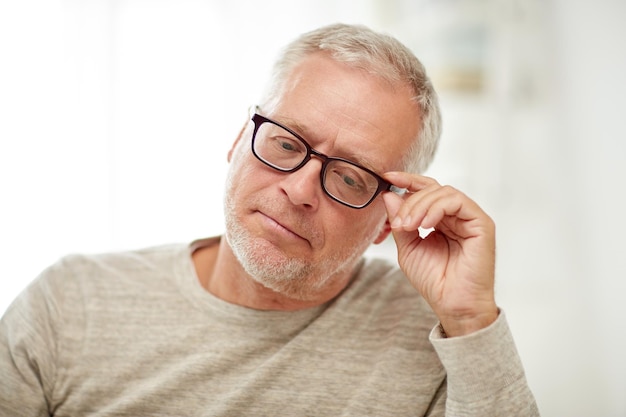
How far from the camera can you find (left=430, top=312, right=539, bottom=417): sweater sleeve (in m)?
1.17

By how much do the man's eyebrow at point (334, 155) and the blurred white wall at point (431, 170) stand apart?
2.75 ft

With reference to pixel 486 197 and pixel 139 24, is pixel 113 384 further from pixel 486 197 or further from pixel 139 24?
pixel 486 197

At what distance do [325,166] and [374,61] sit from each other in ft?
0.99

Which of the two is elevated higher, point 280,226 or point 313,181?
point 313,181

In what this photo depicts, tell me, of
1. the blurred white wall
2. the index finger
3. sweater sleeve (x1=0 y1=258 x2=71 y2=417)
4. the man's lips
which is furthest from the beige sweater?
the blurred white wall

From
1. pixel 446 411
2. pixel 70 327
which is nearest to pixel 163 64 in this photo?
pixel 70 327

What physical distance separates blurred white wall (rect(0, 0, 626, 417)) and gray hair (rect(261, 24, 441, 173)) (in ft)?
2.31

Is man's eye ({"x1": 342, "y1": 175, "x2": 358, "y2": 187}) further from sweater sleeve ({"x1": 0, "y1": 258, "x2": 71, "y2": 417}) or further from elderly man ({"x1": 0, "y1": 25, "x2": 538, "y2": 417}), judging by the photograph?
sweater sleeve ({"x1": 0, "y1": 258, "x2": 71, "y2": 417})

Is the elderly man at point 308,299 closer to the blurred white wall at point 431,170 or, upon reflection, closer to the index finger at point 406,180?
the index finger at point 406,180

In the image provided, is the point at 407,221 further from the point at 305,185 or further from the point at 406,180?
the point at 305,185

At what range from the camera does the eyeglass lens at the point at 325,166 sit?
131 centimetres

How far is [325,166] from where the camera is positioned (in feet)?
4.22

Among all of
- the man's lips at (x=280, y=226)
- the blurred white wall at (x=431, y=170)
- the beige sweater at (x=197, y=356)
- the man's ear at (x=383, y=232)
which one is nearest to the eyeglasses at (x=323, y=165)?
the man's lips at (x=280, y=226)

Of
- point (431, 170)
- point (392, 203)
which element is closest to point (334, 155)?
point (392, 203)
